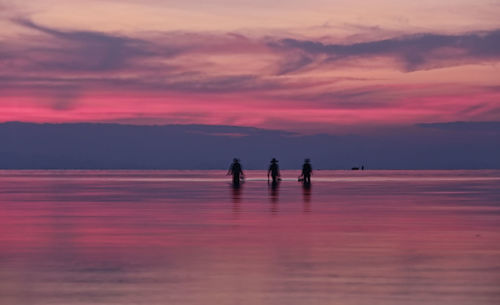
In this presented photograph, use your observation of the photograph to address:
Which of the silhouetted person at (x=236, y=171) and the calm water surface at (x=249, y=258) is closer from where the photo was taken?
the calm water surface at (x=249, y=258)

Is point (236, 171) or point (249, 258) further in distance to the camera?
point (236, 171)

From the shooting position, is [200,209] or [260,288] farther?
[200,209]

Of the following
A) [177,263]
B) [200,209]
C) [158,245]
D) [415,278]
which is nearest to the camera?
[415,278]

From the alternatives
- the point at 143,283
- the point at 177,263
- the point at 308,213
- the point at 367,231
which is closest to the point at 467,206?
the point at 308,213

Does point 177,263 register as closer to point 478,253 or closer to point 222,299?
point 222,299

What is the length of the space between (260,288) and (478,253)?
5.39 meters

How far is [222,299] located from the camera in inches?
377

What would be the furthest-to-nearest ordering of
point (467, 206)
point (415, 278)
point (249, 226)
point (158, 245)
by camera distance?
1. point (467, 206)
2. point (249, 226)
3. point (158, 245)
4. point (415, 278)

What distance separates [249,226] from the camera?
1953cm

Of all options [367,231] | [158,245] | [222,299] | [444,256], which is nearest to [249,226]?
[367,231]

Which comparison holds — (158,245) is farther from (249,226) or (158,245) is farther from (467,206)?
(467,206)

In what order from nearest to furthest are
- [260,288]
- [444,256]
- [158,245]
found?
[260,288]
[444,256]
[158,245]

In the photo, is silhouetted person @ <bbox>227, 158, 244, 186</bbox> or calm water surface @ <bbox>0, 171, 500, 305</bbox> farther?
silhouetted person @ <bbox>227, 158, 244, 186</bbox>

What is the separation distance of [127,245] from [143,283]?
189 inches
